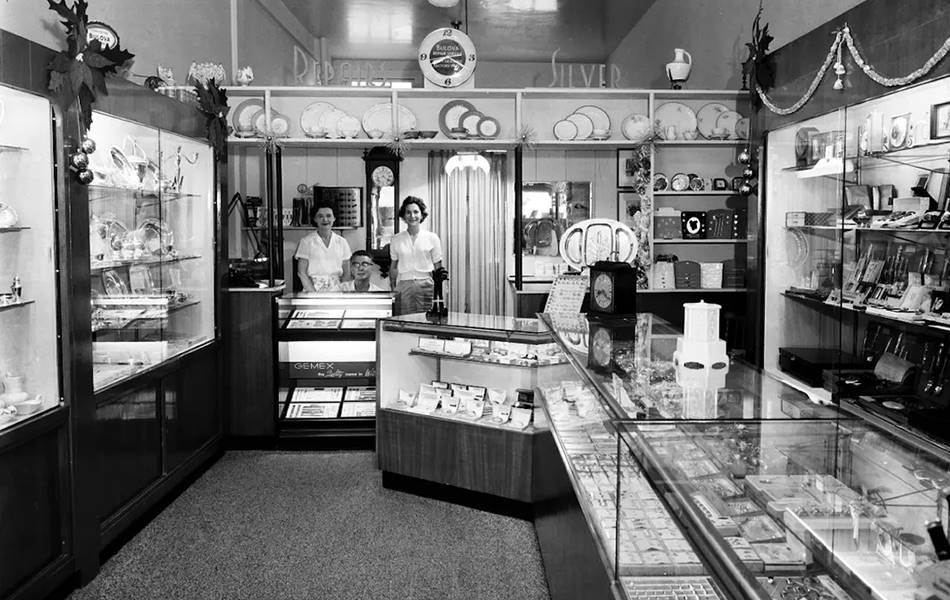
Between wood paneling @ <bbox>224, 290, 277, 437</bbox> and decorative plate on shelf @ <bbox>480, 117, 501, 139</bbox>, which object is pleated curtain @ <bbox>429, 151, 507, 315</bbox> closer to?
decorative plate on shelf @ <bbox>480, 117, 501, 139</bbox>

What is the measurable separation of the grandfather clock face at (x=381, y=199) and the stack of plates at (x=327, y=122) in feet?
6.85

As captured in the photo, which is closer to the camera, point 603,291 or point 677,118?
point 603,291

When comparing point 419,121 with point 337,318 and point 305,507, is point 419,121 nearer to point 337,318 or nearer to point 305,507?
point 337,318

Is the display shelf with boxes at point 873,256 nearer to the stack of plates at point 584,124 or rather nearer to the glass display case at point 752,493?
the stack of plates at point 584,124

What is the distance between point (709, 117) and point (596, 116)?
2.84 feet

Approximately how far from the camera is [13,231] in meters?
3.20

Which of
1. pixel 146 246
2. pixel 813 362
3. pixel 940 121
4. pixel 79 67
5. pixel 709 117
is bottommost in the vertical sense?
pixel 813 362

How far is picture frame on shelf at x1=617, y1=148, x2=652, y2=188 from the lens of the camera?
21.0ft

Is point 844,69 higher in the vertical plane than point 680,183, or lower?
higher

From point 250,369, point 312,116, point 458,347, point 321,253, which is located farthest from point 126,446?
point 321,253

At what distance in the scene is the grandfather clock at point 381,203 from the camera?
26.9 feet

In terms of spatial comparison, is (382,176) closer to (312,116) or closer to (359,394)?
(312,116)

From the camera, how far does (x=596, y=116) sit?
624 centimetres

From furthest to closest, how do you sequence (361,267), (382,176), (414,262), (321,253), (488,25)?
(488,25), (382,176), (361,267), (321,253), (414,262)
